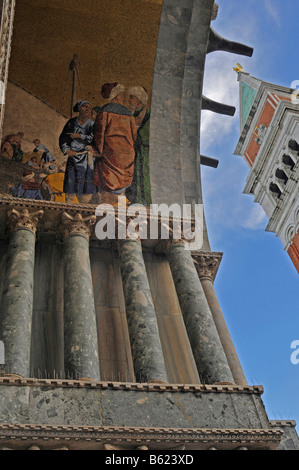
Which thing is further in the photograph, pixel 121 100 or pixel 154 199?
pixel 121 100

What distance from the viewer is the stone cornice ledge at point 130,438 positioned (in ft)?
20.9

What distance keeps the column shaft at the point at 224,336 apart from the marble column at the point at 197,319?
72 cm

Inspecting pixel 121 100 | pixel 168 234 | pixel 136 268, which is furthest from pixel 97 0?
pixel 136 268

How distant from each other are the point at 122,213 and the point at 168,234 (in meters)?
1.00

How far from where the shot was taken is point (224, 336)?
10086mm

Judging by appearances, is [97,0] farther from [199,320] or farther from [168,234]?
[199,320]

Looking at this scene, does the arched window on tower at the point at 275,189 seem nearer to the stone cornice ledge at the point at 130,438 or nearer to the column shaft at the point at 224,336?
the column shaft at the point at 224,336

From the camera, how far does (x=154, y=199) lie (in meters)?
12.1

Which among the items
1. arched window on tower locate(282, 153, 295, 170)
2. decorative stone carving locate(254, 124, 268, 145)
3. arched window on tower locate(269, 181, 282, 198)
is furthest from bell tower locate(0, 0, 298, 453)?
decorative stone carving locate(254, 124, 268, 145)

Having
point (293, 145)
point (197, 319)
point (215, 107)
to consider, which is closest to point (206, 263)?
point (197, 319)

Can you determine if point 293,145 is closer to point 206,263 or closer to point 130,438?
point 206,263

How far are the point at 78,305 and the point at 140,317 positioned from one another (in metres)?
1.00

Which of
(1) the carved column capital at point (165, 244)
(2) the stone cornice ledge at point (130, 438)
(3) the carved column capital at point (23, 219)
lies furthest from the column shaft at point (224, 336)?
(3) the carved column capital at point (23, 219)

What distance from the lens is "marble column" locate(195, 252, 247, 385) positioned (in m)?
9.59
